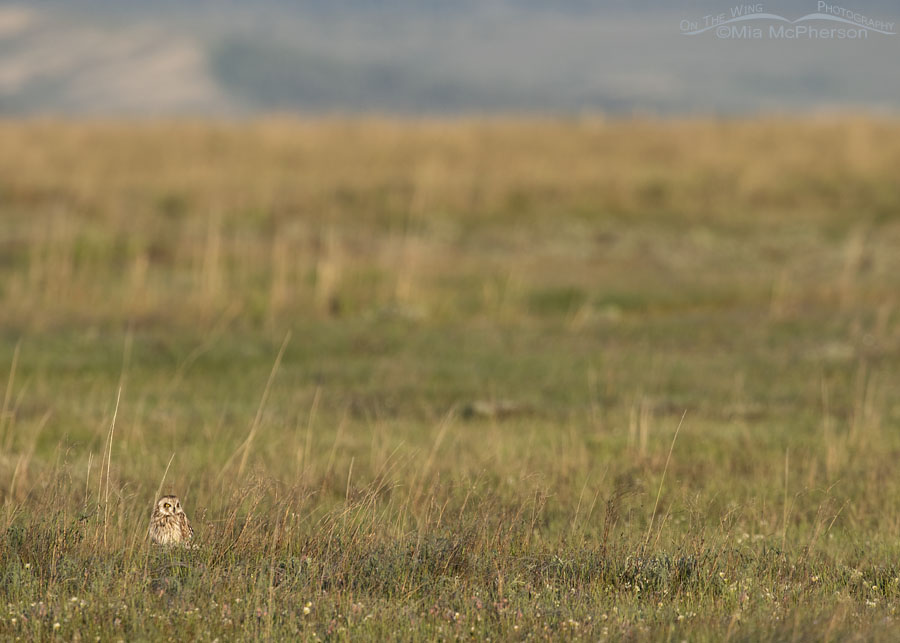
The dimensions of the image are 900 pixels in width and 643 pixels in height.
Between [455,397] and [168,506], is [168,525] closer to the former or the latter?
[168,506]

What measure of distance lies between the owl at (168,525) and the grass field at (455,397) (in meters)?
0.14

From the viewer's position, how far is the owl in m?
6.77

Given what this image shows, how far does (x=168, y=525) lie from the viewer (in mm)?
6789

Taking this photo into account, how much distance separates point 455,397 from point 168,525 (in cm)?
617

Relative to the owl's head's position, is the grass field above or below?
below

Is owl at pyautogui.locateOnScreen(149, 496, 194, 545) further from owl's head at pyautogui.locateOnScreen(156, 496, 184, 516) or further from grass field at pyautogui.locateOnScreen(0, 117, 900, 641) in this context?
grass field at pyautogui.locateOnScreen(0, 117, 900, 641)

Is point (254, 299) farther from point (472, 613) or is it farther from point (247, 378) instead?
point (472, 613)

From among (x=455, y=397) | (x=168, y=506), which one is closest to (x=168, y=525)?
(x=168, y=506)

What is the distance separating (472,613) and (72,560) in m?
2.09

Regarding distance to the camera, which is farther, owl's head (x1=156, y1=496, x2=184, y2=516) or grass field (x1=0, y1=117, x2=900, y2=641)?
owl's head (x1=156, y1=496, x2=184, y2=516)

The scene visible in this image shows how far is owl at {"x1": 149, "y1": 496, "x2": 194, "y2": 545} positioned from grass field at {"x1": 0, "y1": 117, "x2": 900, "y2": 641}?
5.5 inches

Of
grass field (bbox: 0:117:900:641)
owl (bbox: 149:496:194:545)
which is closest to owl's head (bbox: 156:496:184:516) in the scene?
owl (bbox: 149:496:194:545)

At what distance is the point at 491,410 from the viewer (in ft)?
38.2

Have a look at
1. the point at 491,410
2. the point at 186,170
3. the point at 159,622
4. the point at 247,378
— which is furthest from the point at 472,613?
the point at 186,170
